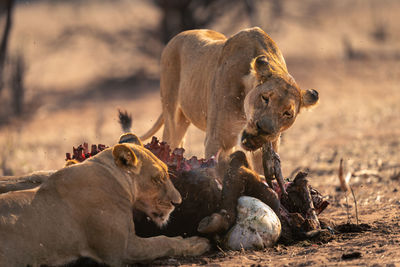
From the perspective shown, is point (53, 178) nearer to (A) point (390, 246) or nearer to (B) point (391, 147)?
(A) point (390, 246)

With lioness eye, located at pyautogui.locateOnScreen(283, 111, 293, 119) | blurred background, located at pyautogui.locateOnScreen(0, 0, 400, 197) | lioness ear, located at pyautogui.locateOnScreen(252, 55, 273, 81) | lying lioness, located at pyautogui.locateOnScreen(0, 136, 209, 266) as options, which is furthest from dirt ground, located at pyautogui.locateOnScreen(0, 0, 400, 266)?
lioness ear, located at pyautogui.locateOnScreen(252, 55, 273, 81)

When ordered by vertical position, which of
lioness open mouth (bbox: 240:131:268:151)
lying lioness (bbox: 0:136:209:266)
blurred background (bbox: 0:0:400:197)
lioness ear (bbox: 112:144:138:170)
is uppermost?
blurred background (bbox: 0:0:400:197)

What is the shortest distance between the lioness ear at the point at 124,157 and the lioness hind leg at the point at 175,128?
317 cm

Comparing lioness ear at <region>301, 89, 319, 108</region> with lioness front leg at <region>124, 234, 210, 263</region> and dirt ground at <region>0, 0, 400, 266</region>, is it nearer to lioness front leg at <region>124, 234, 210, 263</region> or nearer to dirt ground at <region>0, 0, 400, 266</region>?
dirt ground at <region>0, 0, 400, 266</region>

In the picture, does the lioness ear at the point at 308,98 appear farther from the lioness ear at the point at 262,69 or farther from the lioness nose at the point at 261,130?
the lioness nose at the point at 261,130

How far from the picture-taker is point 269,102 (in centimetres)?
508

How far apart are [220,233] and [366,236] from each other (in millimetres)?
1082

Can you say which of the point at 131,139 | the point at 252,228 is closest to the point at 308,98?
the point at 252,228

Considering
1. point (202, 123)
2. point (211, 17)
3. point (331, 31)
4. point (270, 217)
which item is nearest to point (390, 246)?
point (270, 217)

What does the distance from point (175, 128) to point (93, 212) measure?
340cm

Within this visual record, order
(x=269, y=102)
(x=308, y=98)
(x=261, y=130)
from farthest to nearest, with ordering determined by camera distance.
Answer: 1. (x=308, y=98)
2. (x=269, y=102)
3. (x=261, y=130)

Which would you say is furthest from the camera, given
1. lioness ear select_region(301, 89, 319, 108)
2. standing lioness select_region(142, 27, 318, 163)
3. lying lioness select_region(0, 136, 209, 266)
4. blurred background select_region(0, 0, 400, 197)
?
blurred background select_region(0, 0, 400, 197)

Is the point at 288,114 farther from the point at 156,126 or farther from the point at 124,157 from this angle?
the point at 156,126

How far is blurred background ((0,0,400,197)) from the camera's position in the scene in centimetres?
1061
